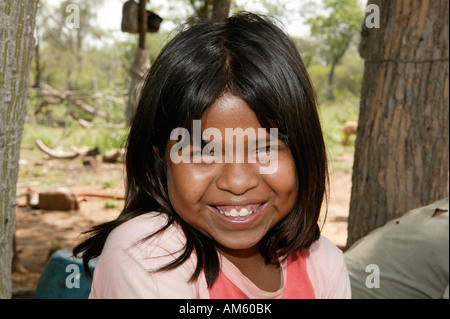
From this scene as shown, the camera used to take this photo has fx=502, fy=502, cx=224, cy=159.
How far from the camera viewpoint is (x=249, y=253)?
147 cm

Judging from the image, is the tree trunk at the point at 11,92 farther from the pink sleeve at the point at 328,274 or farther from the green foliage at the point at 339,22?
the green foliage at the point at 339,22

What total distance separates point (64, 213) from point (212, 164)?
5693mm

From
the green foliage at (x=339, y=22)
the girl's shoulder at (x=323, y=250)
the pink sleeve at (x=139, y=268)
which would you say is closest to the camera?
the pink sleeve at (x=139, y=268)

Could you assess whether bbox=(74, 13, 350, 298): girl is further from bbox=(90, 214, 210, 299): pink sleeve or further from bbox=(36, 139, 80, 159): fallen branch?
bbox=(36, 139, 80, 159): fallen branch

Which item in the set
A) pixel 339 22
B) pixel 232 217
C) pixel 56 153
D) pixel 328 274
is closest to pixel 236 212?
pixel 232 217

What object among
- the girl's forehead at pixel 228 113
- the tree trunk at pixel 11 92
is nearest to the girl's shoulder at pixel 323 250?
the girl's forehead at pixel 228 113

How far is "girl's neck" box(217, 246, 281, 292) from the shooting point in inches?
55.6

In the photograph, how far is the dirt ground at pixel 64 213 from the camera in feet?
15.8

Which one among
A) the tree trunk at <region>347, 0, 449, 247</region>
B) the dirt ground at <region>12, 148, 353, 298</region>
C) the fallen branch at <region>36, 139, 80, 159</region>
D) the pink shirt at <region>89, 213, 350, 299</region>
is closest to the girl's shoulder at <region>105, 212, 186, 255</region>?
the pink shirt at <region>89, 213, 350, 299</region>

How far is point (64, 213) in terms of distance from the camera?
6.45 m

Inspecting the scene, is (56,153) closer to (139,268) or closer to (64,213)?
(64,213)

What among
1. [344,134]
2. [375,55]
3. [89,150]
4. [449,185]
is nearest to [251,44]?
[375,55]
